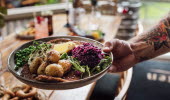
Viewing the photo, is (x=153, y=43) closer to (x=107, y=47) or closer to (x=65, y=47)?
(x=107, y=47)

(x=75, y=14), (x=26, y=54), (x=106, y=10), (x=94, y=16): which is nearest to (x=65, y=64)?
(x=26, y=54)

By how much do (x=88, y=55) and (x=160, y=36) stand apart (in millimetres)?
698

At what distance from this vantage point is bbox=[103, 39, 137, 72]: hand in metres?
1.46

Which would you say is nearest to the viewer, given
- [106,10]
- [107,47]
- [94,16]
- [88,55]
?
[88,55]

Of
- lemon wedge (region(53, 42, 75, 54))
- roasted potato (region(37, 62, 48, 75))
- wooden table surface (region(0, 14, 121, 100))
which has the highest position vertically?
lemon wedge (region(53, 42, 75, 54))

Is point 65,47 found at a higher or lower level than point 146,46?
higher

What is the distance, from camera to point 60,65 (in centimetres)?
100

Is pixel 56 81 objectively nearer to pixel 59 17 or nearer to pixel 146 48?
pixel 146 48

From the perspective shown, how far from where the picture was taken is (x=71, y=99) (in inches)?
49.0

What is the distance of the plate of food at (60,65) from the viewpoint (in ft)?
3.07

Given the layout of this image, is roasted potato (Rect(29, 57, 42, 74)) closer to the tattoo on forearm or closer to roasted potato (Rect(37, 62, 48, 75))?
roasted potato (Rect(37, 62, 48, 75))

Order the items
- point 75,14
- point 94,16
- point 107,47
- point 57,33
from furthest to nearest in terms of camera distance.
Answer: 1. point 94,16
2. point 75,14
3. point 57,33
4. point 107,47

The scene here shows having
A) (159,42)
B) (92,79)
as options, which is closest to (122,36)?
(159,42)

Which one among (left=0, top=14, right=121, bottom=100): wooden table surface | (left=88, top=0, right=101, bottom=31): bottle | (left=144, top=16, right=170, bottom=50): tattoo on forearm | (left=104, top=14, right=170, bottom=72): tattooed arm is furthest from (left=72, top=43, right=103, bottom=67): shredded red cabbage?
(left=88, top=0, right=101, bottom=31): bottle
